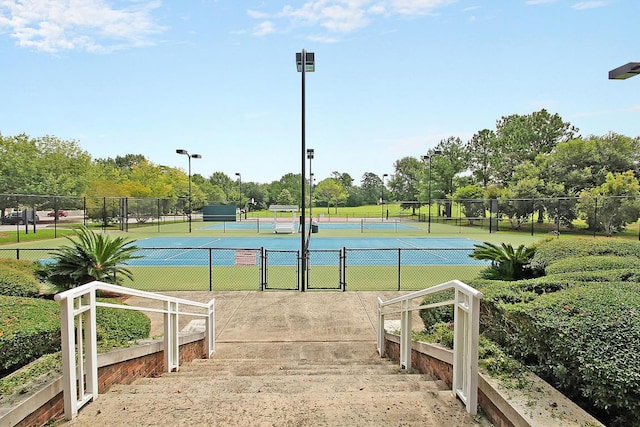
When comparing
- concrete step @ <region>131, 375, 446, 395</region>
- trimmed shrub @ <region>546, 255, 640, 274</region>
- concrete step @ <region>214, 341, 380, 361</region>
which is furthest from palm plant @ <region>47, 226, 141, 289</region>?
trimmed shrub @ <region>546, 255, 640, 274</region>

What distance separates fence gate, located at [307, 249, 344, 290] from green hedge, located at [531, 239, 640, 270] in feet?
15.6

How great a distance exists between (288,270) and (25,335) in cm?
1156

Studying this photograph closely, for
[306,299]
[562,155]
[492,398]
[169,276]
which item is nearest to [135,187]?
[169,276]

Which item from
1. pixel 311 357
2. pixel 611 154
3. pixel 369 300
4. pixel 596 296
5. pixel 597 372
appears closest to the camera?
pixel 597 372

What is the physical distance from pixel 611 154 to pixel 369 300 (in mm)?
37008

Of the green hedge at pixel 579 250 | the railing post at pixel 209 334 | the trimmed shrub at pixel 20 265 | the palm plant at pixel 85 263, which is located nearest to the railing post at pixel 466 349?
the railing post at pixel 209 334

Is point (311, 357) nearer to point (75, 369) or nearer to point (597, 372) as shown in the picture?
point (75, 369)

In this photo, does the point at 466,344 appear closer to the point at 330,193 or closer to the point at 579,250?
the point at 579,250

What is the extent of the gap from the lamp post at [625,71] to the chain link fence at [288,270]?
585cm

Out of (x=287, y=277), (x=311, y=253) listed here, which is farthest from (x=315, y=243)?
(x=287, y=277)

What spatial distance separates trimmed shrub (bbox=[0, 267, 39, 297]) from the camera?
20.6ft

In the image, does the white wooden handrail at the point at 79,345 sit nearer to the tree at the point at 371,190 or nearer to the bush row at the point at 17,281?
the bush row at the point at 17,281

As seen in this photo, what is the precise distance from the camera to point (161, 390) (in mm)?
3318

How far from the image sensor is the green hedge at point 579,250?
21.5 feet
